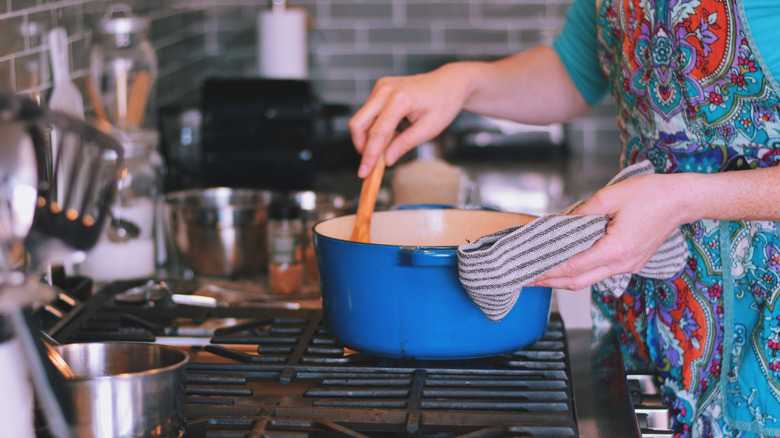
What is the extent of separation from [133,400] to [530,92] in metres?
0.87

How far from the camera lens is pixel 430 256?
87cm

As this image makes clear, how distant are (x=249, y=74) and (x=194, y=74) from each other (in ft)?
1.18

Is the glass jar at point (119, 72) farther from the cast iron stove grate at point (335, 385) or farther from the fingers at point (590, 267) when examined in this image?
the fingers at point (590, 267)

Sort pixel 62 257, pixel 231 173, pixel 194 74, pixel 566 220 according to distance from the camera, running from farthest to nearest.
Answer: pixel 194 74, pixel 231 173, pixel 566 220, pixel 62 257

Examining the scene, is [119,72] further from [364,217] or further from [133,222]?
[364,217]

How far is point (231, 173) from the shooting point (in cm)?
177

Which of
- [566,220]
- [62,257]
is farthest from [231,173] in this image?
[62,257]

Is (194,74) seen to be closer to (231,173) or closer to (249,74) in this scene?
(249,74)

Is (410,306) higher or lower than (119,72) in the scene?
lower

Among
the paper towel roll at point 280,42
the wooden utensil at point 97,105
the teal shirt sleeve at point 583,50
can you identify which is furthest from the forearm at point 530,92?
the paper towel roll at point 280,42

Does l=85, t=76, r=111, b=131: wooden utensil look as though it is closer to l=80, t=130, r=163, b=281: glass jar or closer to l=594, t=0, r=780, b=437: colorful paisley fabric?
l=80, t=130, r=163, b=281: glass jar

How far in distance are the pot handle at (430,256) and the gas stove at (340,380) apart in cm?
12

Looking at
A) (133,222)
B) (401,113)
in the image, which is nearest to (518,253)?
(401,113)

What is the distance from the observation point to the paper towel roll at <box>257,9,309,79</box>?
2.48 metres
